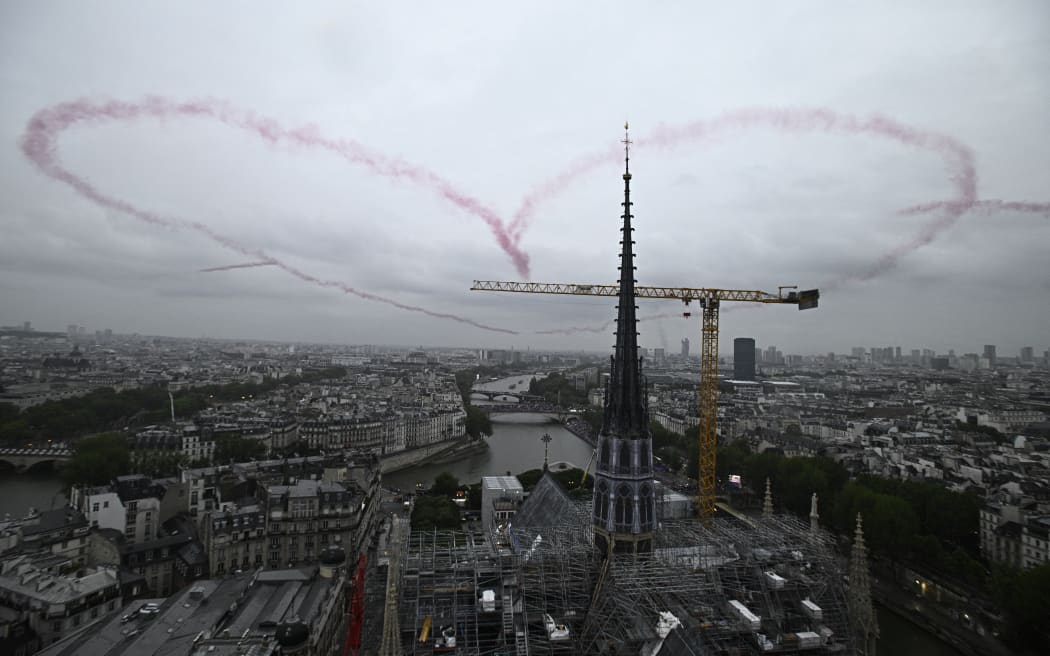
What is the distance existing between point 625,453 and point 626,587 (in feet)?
8.83

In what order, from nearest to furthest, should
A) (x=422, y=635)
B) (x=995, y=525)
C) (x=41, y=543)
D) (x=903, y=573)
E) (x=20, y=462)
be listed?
(x=422, y=635)
(x=41, y=543)
(x=903, y=573)
(x=995, y=525)
(x=20, y=462)

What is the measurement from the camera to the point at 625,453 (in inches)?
493

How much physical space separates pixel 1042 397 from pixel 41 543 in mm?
80742

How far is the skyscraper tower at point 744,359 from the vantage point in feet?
388

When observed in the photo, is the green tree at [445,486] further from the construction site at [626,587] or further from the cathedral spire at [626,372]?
the cathedral spire at [626,372]

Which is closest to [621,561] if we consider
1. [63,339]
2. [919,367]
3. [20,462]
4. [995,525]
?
[995,525]

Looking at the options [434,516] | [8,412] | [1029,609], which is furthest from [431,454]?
[1029,609]

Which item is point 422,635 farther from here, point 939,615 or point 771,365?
point 771,365

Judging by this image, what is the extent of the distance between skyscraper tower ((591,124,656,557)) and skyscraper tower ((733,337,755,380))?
112587mm

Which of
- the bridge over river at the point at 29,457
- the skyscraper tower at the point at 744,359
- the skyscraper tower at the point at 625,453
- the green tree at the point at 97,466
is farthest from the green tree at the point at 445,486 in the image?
the skyscraper tower at the point at 744,359

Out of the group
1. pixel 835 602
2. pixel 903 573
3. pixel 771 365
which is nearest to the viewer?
pixel 835 602

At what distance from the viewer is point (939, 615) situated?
2295cm

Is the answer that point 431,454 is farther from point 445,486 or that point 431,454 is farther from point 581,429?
point 581,429

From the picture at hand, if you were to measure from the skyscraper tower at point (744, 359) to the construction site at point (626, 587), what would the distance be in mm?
110284
